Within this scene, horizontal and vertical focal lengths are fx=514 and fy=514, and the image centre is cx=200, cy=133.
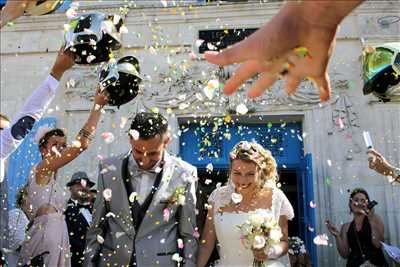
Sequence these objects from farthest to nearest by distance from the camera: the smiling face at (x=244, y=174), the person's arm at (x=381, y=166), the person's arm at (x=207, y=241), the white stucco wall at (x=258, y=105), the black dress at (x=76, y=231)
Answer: the white stucco wall at (x=258, y=105) → the black dress at (x=76, y=231) → the person's arm at (x=381, y=166) → the smiling face at (x=244, y=174) → the person's arm at (x=207, y=241)

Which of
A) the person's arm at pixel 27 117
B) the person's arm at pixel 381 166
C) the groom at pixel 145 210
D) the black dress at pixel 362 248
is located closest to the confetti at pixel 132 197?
the groom at pixel 145 210

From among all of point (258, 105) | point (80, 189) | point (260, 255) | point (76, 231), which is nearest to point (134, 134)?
point (260, 255)

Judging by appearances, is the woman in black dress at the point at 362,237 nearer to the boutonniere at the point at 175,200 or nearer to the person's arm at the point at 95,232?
the boutonniere at the point at 175,200

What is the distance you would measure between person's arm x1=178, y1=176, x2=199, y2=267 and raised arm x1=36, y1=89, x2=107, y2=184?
745 millimetres

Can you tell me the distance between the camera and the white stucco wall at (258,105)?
682 cm

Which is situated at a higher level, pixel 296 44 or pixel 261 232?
pixel 261 232

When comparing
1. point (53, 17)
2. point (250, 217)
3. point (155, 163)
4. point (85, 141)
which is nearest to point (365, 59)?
point (250, 217)

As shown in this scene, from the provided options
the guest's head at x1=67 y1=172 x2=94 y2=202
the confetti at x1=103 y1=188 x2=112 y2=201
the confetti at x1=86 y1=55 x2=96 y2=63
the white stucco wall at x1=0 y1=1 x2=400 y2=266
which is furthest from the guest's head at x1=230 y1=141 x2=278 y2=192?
the white stucco wall at x1=0 y1=1 x2=400 y2=266

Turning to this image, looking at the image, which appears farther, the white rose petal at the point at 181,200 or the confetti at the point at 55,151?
the confetti at the point at 55,151

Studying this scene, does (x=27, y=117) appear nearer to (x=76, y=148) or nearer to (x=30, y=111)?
(x=30, y=111)

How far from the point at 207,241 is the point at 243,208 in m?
Result: 0.35

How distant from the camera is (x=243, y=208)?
366cm

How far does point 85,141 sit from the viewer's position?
339cm

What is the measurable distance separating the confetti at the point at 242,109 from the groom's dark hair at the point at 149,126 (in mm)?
3871
